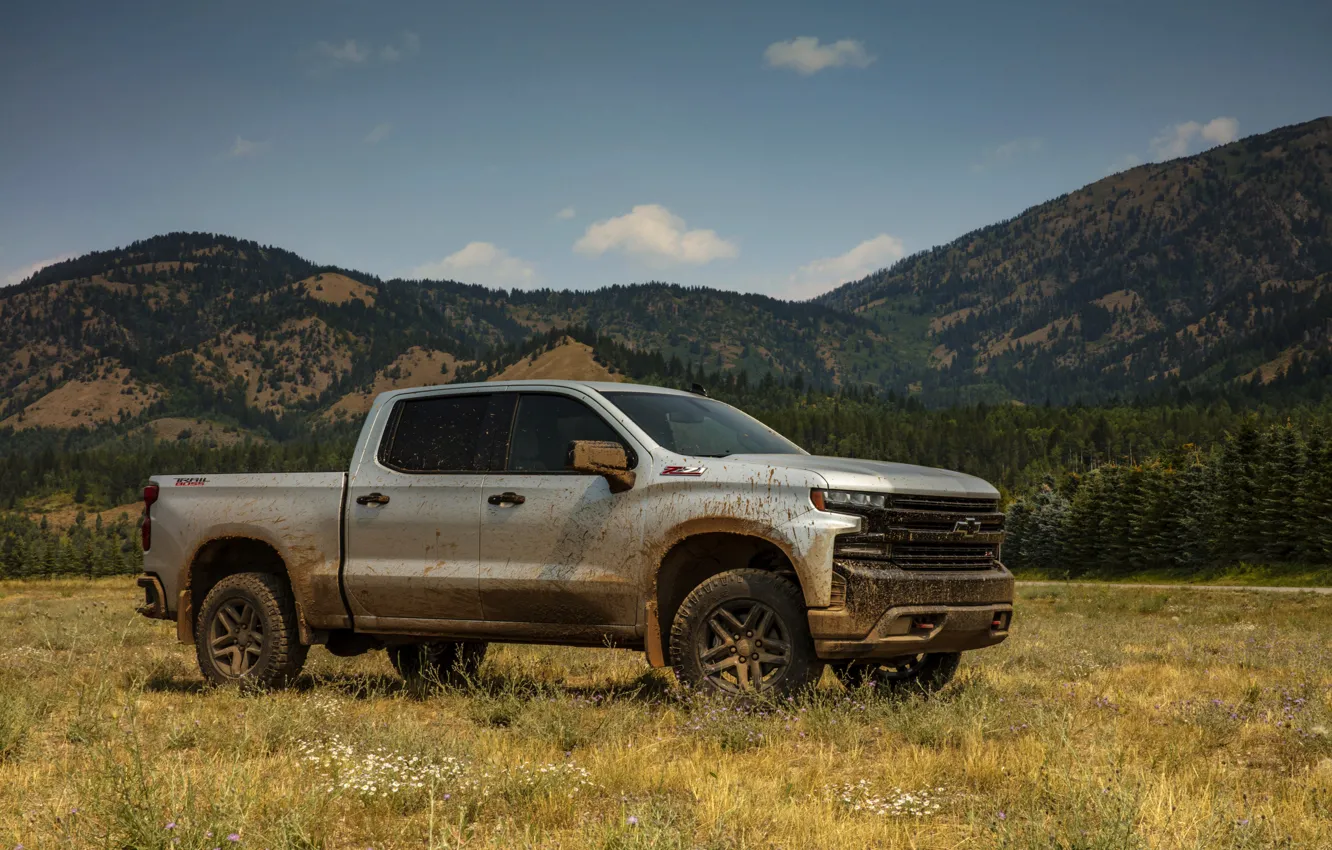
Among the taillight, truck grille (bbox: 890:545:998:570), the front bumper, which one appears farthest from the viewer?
the taillight

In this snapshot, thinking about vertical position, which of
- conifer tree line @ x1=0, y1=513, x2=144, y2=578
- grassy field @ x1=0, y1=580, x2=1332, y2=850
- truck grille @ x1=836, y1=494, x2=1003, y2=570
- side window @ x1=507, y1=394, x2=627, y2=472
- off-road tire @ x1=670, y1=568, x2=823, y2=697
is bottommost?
conifer tree line @ x1=0, y1=513, x2=144, y2=578

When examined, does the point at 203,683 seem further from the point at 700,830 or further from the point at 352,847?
the point at 700,830

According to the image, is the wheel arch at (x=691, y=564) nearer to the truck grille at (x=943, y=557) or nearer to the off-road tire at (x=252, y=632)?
the truck grille at (x=943, y=557)

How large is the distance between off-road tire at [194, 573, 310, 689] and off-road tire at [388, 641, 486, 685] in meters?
1.16

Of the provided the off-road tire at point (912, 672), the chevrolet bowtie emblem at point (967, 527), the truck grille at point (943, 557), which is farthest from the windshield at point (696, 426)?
the off-road tire at point (912, 672)

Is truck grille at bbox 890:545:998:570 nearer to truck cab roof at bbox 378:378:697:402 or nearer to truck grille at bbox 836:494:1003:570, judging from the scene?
truck grille at bbox 836:494:1003:570

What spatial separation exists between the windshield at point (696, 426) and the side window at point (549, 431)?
0.22m

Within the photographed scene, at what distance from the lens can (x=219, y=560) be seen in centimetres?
906

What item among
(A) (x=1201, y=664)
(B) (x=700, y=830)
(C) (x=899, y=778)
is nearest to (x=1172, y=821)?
(C) (x=899, y=778)

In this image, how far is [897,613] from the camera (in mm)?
6340

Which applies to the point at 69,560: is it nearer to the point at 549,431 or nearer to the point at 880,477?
the point at 549,431

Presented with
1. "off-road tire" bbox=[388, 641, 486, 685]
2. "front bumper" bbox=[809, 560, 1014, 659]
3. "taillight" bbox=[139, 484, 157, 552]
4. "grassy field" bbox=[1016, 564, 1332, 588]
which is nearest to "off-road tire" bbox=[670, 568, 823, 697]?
"front bumper" bbox=[809, 560, 1014, 659]

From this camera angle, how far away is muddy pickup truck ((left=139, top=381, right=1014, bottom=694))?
21.1ft

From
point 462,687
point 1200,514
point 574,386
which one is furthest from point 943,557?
point 1200,514
